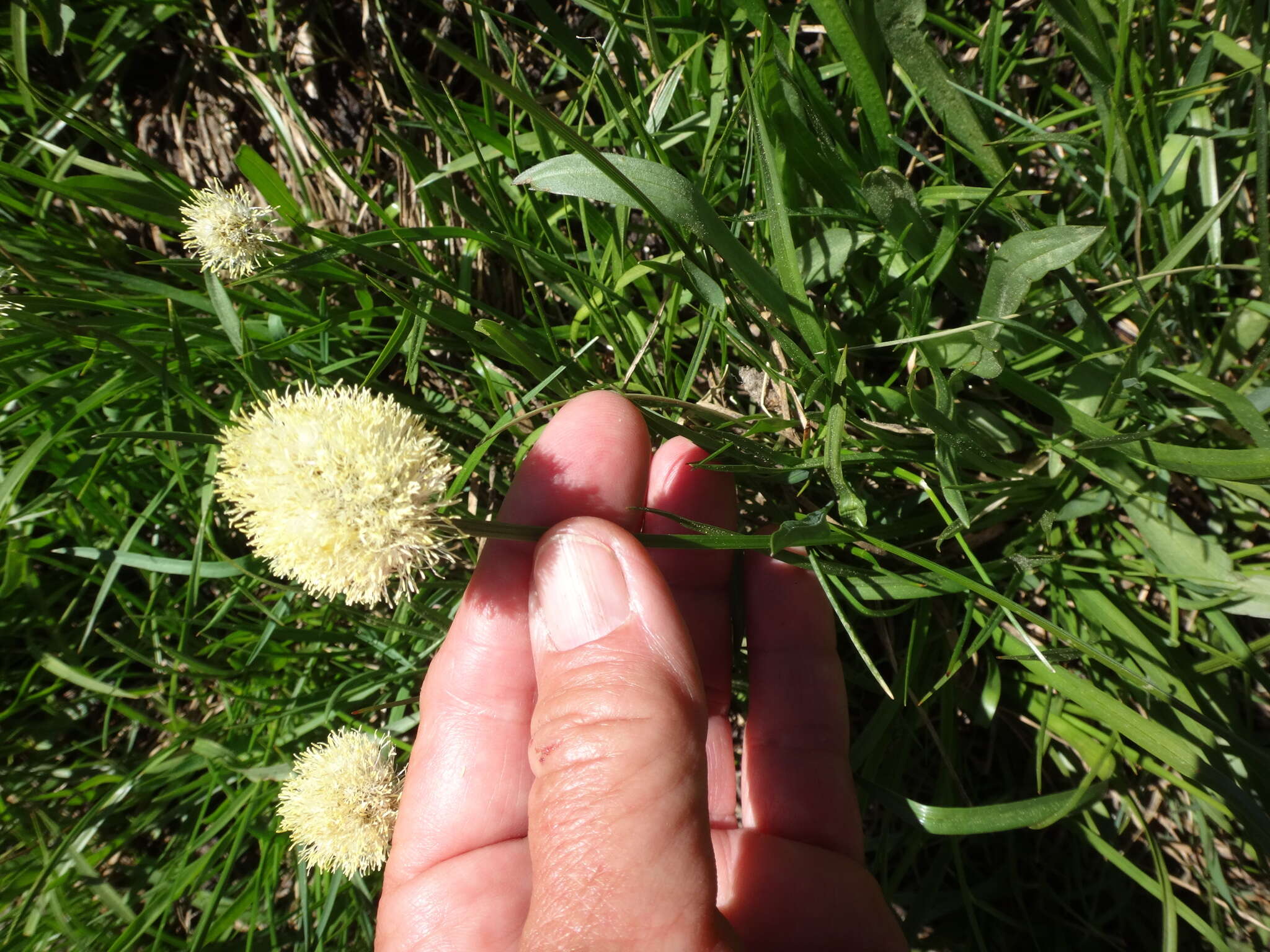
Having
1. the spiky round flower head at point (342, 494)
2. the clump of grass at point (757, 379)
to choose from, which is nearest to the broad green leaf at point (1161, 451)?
the clump of grass at point (757, 379)

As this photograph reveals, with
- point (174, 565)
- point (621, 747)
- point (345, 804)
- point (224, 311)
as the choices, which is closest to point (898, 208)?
point (621, 747)

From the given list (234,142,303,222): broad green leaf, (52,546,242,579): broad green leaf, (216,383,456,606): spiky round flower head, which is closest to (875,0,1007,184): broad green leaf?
(216,383,456,606): spiky round flower head

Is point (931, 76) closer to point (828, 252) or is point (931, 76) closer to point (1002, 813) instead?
point (828, 252)

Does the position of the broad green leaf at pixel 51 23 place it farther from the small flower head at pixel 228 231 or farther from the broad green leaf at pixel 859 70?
the broad green leaf at pixel 859 70

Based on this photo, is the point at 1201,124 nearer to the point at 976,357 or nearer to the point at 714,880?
the point at 976,357

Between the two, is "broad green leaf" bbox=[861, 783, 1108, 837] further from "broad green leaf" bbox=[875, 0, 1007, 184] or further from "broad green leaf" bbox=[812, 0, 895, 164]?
"broad green leaf" bbox=[812, 0, 895, 164]

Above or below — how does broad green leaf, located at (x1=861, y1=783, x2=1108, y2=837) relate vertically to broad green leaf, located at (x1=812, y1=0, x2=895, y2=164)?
below
